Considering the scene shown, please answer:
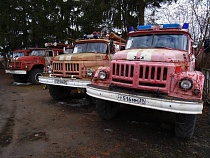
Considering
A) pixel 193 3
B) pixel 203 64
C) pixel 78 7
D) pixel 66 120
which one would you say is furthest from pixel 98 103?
pixel 78 7

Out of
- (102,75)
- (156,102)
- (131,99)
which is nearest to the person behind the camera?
(156,102)

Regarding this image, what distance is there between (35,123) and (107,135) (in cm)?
186

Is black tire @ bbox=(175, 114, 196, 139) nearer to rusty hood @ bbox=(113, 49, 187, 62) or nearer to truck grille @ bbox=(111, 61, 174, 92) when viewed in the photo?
truck grille @ bbox=(111, 61, 174, 92)

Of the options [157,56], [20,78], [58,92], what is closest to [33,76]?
[20,78]

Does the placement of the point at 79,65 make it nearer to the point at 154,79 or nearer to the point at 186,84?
the point at 154,79

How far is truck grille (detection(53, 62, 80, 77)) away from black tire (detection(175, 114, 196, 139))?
3.24 meters

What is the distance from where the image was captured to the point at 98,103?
447cm

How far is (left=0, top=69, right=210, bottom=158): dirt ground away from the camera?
127 inches

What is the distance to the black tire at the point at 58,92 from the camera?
6602mm

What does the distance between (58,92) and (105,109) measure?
282 centimetres

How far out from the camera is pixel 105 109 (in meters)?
4.53

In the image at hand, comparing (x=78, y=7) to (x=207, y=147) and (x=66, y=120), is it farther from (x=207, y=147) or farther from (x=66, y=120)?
(x=207, y=147)

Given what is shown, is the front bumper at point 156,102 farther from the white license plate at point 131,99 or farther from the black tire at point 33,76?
the black tire at point 33,76

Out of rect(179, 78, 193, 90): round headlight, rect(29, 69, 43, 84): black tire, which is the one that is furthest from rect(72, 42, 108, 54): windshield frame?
rect(29, 69, 43, 84): black tire
